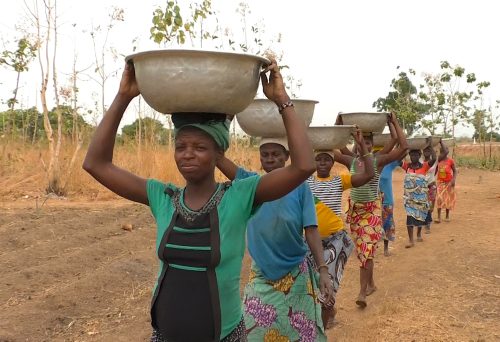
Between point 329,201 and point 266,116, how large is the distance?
4.99 feet

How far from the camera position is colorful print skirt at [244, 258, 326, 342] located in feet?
9.31


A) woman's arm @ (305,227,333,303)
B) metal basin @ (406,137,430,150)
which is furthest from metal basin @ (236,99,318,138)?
metal basin @ (406,137,430,150)

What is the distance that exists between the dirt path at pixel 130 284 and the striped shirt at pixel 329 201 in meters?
0.88

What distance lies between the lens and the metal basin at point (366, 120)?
4.23m

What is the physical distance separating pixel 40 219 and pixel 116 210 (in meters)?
1.47

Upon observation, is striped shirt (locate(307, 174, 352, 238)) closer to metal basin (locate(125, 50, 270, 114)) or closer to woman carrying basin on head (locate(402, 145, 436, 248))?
metal basin (locate(125, 50, 270, 114))

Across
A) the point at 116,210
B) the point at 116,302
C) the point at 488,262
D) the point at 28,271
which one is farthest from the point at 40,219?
the point at 488,262

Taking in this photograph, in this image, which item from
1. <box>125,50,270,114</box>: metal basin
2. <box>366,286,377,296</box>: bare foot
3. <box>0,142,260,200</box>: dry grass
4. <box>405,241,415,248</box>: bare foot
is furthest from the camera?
<box>0,142,260,200</box>: dry grass

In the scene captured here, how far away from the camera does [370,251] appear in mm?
4789

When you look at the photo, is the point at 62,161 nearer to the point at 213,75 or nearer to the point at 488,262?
the point at 488,262

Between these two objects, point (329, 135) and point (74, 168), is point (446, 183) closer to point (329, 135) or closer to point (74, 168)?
point (329, 135)

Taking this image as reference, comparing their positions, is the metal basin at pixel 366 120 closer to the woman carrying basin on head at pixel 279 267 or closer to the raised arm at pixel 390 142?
the raised arm at pixel 390 142

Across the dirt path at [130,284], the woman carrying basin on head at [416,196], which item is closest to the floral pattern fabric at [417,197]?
the woman carrying basin on head at [416,196]

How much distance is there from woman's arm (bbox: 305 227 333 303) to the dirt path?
1.30 metres
